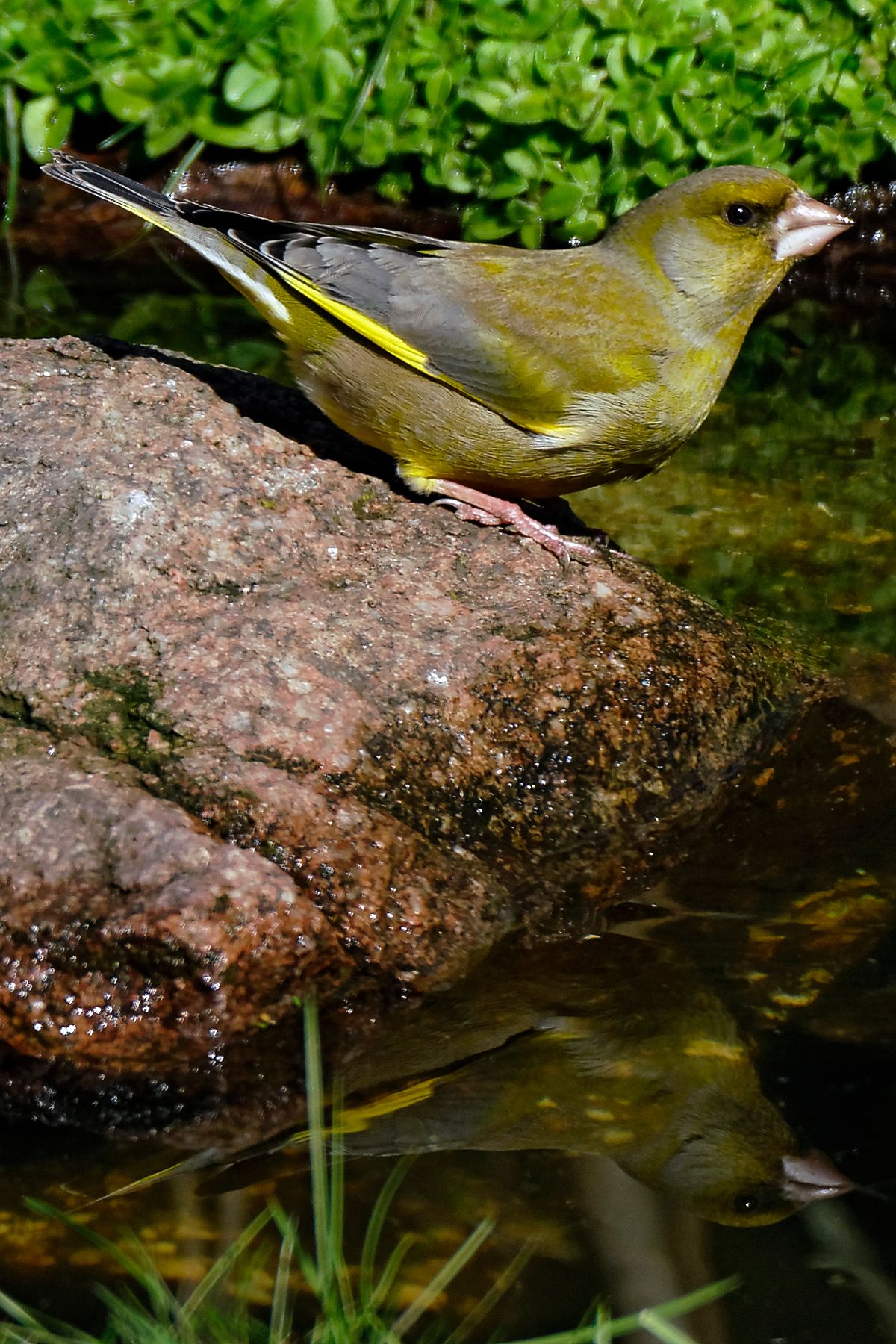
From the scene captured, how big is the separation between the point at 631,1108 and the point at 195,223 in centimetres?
277

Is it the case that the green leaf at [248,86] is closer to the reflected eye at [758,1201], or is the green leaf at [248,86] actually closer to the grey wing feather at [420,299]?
the grey wing feather at [420,299]

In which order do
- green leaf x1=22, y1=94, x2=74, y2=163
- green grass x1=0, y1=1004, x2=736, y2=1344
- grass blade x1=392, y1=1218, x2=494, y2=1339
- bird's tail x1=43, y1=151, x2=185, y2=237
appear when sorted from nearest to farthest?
green grass x1=0, y1=1004, x2=736, y2=1344 → grass blade x1=392, y1=1218, x2=494, y2=1339 → bird's tail x1=43, y1=151, x2=185, y2=237 → green leaf x1=22, y1=94, x2=74, y2=163

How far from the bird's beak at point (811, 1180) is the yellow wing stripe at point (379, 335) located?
6.25 feet

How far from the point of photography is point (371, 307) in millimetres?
4035

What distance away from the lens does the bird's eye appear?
157 inches

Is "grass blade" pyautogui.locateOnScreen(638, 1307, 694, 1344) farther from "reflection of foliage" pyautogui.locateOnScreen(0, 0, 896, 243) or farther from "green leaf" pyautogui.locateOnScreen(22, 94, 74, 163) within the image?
"green leaf" pyautogui.locateOnScreen(22, 94, 74, 163)

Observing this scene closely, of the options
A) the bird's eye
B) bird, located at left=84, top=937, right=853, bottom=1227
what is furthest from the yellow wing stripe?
bird, located at left=84, top=937, right=853, bottom=1227

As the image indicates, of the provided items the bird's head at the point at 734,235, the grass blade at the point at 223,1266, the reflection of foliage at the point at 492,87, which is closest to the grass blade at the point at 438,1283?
the grass blade at the point at 223,1266

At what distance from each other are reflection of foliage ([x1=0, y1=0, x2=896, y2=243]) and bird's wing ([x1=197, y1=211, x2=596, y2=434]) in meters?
3.09

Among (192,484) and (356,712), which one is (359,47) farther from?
(356,712)

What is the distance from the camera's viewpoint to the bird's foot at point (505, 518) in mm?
3992

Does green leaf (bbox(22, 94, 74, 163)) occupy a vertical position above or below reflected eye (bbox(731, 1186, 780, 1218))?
below

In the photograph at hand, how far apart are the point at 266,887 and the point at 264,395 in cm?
190

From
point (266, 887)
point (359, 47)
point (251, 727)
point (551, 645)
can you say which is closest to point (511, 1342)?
point (266, 887)
